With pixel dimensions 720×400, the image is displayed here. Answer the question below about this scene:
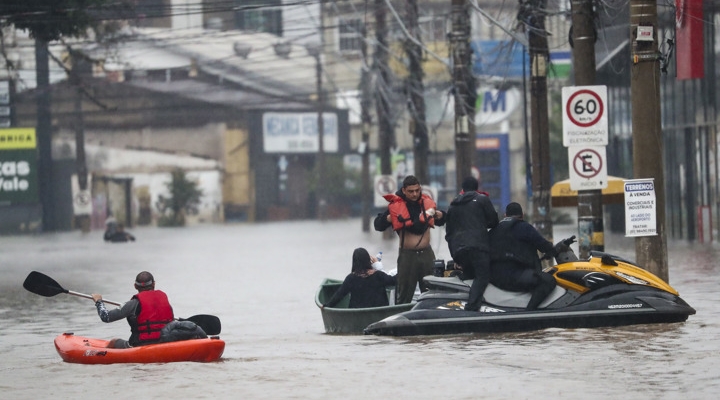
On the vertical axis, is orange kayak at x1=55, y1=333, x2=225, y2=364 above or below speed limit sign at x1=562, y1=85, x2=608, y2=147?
below

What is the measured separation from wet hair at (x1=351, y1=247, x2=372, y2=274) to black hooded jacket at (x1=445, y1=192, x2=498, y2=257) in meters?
1.71

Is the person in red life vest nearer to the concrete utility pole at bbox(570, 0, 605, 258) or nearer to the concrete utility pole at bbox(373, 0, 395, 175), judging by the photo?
the concrete utility pole at bbox(570, 0, 605, 258)

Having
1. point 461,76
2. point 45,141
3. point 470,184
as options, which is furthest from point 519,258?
point 45,141

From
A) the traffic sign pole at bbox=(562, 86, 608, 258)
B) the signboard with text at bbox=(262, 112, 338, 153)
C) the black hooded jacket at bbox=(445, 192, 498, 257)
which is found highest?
the signboard with text at bbox=(262, 112, 338, 153)

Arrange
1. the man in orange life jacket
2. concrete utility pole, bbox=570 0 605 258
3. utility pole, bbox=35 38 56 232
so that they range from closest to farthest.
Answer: the man in orange life jacket
concrete utility pole, bbox=570 0 605 258
utility pole, bbox=35 38 56 232

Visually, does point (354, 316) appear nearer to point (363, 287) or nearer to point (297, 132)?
point (363, 287)

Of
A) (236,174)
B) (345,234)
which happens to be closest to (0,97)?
(345,234)

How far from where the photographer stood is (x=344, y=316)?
58.4 ft

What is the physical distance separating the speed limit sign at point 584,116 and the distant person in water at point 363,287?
130 inches

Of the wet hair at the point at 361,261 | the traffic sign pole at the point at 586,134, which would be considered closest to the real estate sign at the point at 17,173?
the traffic sign pole at the point at 586,134

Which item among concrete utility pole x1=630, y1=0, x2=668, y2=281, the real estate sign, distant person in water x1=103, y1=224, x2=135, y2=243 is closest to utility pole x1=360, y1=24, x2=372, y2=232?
distant person in water x1=103, y1=224, x2=135, y2=243

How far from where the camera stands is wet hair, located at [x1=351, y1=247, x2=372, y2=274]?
707 inches

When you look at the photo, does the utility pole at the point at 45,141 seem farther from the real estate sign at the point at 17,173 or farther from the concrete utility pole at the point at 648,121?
the concrete utility pole at the point at 648,121

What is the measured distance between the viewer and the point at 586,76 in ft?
66.7
